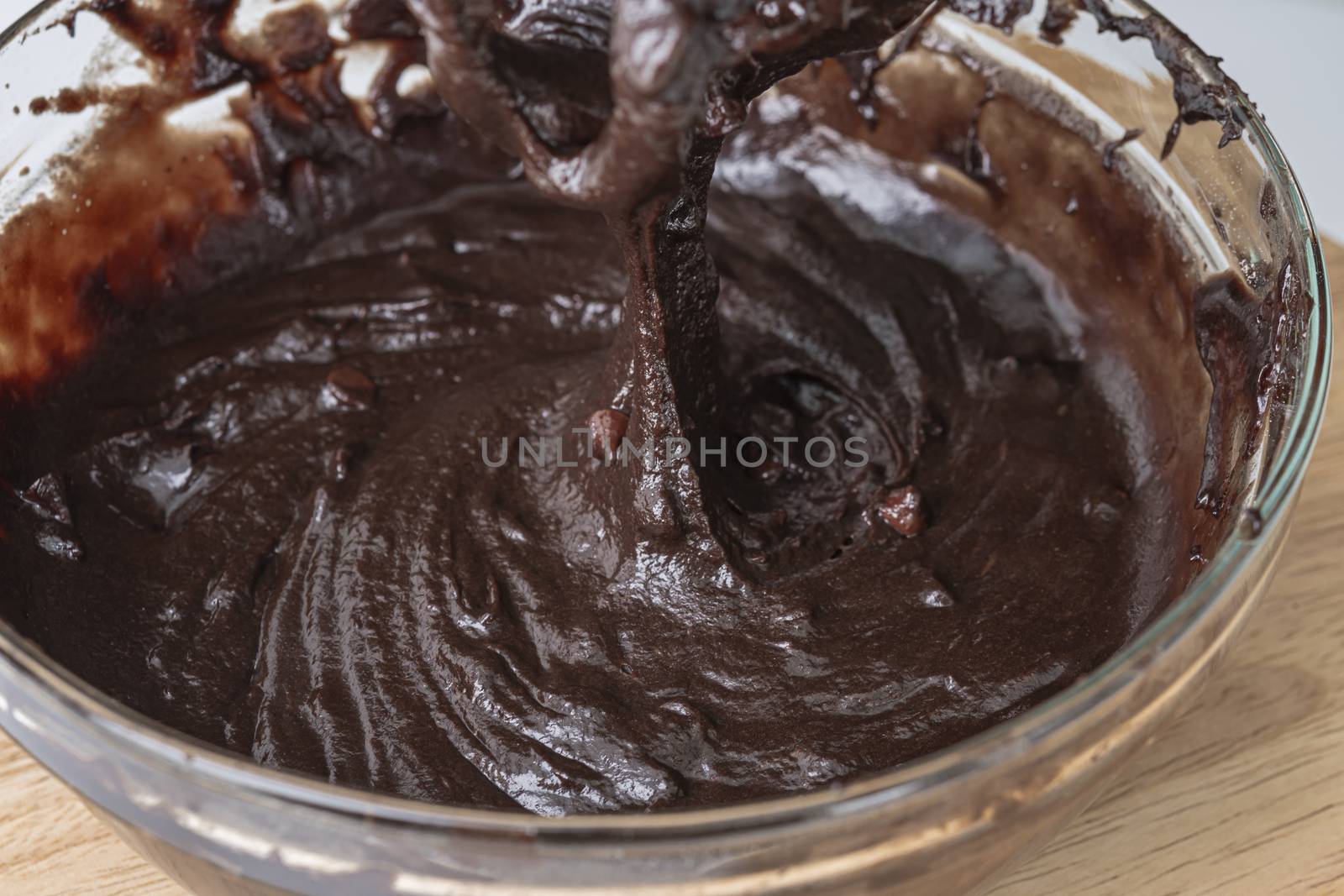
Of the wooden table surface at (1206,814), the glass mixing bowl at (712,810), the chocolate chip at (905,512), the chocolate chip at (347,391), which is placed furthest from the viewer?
the chocolate chip at (347,391)

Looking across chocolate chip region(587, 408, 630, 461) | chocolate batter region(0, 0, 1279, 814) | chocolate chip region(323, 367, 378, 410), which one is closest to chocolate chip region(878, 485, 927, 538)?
chocolate batter region(0, 0, 1279, 814)

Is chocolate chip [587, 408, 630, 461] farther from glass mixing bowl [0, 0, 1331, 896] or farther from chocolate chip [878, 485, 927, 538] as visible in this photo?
Answer: glass mixing bowl [0, 0, 1331, 896]

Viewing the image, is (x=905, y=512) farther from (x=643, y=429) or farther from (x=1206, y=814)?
(x=1206, y=814)

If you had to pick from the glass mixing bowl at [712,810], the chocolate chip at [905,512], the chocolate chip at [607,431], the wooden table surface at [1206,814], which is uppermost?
the glass mixing bowl at [712,810]

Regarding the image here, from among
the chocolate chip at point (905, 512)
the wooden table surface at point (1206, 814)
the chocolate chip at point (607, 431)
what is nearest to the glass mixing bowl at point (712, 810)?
the wooden table surface at point (1206, 814)

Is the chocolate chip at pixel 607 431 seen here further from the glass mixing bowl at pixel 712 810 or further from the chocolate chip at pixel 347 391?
the glass mixing bowl at pixel 712 810

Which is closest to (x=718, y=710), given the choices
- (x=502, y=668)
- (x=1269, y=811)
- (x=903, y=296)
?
(x=502, y=668)
